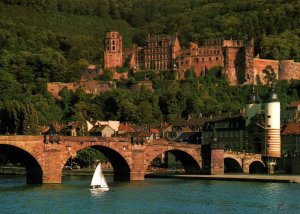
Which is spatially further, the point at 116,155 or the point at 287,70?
the point at 287,70

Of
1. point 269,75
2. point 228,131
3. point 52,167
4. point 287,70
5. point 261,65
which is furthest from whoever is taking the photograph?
point 287,70

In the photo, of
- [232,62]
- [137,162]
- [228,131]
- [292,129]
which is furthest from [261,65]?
[137,162]

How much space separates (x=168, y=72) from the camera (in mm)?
167875

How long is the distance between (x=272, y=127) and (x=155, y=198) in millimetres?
40373

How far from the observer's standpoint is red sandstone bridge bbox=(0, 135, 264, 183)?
86062 millimetres

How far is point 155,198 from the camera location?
247 feet

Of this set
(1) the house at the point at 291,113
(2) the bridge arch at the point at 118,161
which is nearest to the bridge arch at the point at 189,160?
(2) the bridge arch at the point at 118,161

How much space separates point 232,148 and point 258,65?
46947 millimetres

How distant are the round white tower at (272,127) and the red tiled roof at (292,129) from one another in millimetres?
2748

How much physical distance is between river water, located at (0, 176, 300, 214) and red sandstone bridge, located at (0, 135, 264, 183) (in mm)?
2164

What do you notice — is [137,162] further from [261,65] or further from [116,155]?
[261,65]

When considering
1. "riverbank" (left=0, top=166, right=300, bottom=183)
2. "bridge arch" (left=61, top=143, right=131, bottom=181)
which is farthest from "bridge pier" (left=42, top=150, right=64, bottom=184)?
"riverbank" (left=0, top=166, right=300, bottom=183)

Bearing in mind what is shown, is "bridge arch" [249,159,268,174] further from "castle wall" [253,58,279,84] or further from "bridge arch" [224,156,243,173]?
"castle wall" [253,58,279,84]

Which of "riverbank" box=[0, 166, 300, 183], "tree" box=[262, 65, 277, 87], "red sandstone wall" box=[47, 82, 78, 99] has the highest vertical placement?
"tree" box=[262, 65, 277, 87]
